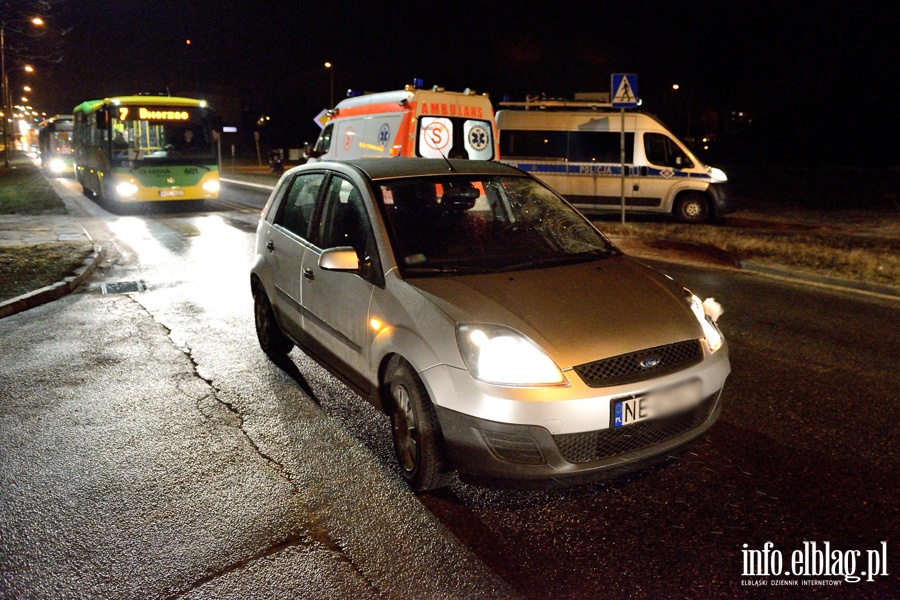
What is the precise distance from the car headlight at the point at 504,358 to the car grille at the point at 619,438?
0.28 metres

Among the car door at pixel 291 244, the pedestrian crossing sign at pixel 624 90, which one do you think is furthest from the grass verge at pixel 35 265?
the pedestrian crossing sign at pixel 624 90

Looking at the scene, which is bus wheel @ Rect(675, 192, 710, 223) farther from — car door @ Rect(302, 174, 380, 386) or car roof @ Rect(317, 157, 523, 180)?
car door @ Rect(302, 174, 380, 386)

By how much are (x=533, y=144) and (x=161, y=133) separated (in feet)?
31.6

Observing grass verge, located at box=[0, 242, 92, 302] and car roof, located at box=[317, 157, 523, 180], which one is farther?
grass verge, located at box=[0, 242, 92, 302]

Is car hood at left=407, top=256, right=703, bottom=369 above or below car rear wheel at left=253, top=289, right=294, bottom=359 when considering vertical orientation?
above

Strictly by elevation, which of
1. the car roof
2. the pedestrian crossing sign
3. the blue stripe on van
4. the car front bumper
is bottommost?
the car front bumper

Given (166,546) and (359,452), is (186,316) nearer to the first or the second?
(359,452)

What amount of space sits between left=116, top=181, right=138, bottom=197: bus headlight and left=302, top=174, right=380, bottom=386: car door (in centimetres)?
1566

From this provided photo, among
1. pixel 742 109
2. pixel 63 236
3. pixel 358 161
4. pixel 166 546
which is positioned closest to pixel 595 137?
pixel 63 236

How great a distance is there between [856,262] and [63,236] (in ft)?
44.7

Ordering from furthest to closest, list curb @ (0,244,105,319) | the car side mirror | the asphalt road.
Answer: curb @ (0,244,105,319) → the car side mirror → the asphalt road

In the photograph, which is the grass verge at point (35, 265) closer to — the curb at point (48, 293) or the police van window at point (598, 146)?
the curb at point (48, 293)

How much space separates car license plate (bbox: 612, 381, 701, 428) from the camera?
3.50m

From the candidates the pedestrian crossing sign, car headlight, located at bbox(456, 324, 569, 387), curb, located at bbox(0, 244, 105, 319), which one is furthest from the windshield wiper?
the pedestrian crossing sign
